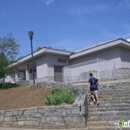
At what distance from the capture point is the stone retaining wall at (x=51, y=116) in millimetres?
7071

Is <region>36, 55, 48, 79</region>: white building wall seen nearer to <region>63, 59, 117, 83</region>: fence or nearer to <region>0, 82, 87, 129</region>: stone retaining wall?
<region>63, 59, 117, 83</region>: fence

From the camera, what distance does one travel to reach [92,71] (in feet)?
50.9

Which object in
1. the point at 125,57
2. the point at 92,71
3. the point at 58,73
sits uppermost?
the point at 125,57

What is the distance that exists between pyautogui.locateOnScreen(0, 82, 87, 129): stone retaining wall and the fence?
7847 mm

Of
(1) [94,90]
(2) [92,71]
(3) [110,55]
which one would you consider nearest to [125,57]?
(3) [110,55]

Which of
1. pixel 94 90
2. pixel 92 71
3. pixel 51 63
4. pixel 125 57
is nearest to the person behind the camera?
pixel 94 90

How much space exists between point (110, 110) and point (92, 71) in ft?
25.8

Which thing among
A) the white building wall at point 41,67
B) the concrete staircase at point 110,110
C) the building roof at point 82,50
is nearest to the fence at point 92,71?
the building roof at point 82,50

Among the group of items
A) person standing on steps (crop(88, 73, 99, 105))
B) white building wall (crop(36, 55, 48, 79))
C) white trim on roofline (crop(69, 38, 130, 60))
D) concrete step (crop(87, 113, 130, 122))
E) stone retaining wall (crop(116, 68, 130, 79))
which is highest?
white trim on roofline (crop(69, 38, 130, 60))

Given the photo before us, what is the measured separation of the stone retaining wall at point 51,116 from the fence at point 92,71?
25.7 feet

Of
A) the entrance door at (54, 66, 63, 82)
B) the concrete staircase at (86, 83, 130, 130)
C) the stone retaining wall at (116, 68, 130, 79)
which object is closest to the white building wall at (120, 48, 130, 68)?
the stone retaining wall at (116, 68, 130, 79)

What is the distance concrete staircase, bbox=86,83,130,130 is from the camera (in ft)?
22.7

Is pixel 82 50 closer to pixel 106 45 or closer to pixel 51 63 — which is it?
pixel 106 45

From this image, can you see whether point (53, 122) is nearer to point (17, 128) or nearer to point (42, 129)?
point (42, 129)
